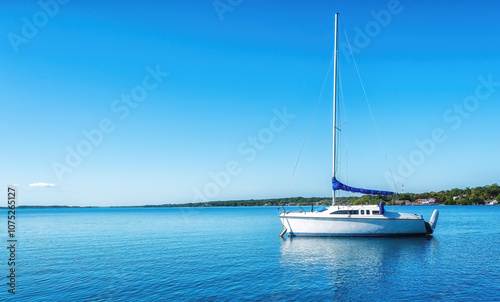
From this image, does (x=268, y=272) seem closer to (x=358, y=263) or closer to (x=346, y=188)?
(x=358, y=263)

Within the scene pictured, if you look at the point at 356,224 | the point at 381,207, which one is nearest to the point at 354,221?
the point at 356,224

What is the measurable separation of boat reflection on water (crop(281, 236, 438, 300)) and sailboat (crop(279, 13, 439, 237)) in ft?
2.78

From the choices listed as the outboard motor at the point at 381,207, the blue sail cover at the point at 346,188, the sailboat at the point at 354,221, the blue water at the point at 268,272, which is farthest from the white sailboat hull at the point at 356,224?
the blue sail cover at the point at 346,188

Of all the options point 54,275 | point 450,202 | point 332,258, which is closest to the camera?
point 54,275

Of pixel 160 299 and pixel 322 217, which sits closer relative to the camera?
pixel 160 299

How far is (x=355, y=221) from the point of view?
3444 cm

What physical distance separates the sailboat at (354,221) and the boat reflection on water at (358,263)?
846 mm

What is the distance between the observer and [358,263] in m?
23.7

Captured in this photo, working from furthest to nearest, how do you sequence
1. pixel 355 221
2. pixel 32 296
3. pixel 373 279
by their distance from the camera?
pixel 355 221 < pixel 373 279 < pixel 32 296

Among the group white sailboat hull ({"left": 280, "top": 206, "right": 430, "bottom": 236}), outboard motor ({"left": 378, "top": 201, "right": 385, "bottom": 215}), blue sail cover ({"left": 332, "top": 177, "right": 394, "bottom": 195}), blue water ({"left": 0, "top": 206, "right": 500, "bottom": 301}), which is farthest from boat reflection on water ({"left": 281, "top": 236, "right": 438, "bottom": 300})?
blue sail cover ({"left": 332, "top": 177, "right": 394, "bottom": 195})

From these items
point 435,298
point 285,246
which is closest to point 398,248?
point 285,246

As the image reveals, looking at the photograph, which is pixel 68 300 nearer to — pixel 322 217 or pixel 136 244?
pixel 136 244

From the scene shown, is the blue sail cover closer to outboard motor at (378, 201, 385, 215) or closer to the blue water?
outboard motor at (378, 201, 385, 215)

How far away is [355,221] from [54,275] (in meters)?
27.6
